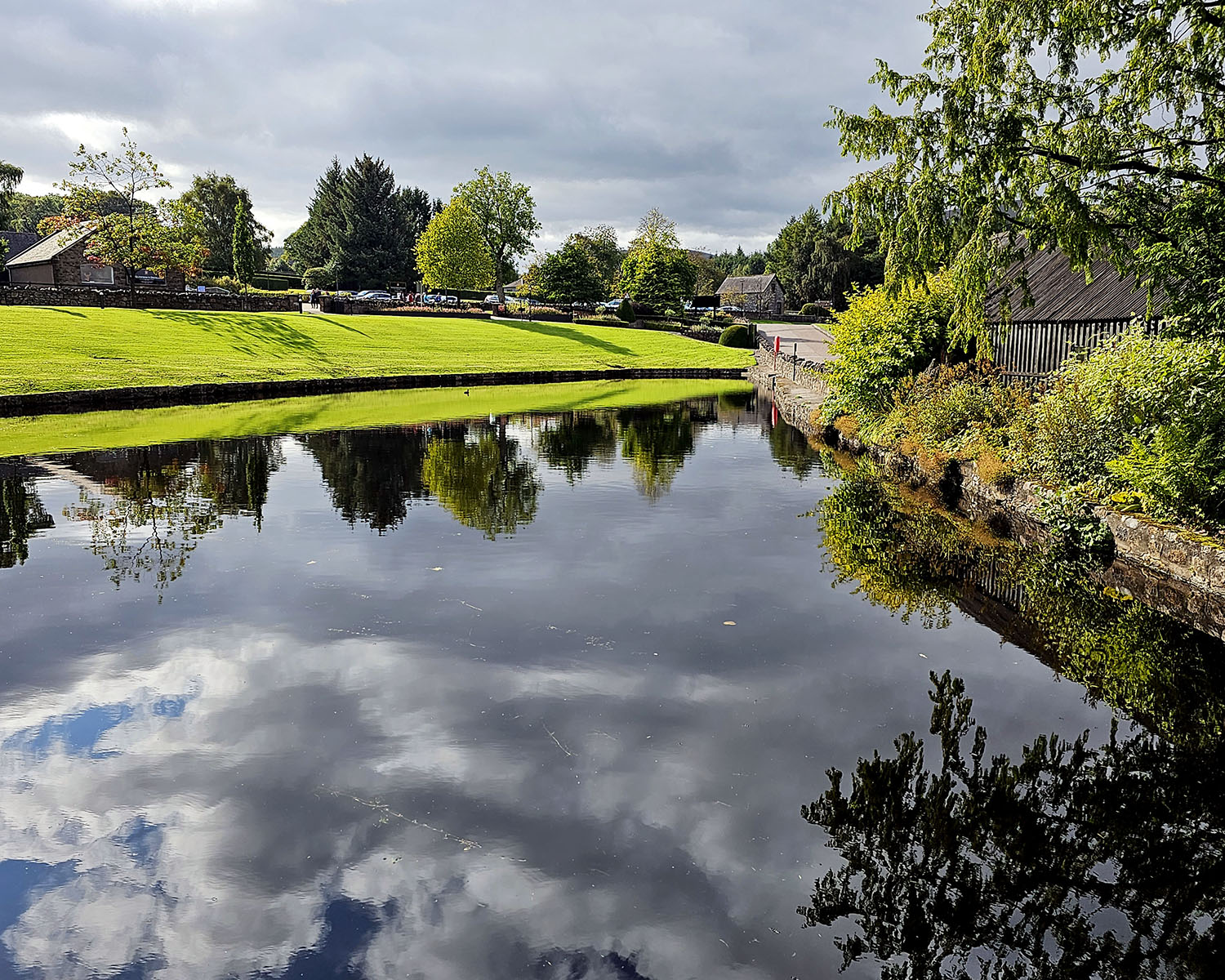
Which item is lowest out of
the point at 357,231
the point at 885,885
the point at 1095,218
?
the point at 885,885

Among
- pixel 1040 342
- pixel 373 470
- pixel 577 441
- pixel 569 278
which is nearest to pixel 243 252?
pixel 569 278

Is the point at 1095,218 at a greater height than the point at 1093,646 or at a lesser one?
greater

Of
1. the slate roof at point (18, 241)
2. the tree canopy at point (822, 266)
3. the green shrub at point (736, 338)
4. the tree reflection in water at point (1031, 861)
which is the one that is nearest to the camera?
the tree reflection in water at point (1031, 861)

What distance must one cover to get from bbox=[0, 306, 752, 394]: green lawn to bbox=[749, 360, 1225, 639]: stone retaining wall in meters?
29.7

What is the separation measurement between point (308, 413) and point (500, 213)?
57219 mm

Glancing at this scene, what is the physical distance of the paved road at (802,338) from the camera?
61531 mm

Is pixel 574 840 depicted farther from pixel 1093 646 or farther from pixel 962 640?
pixel 1093 646

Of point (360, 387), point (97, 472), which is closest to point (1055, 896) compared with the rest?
point (97, 472)

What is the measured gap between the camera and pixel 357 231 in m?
93.8

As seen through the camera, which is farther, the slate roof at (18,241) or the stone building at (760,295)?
the stone building at (760,295)

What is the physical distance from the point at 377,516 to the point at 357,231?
8796 centimetres

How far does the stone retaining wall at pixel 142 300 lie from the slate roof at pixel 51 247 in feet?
13.2

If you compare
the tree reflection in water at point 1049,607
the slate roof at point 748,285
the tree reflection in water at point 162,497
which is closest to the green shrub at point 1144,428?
the tree reflection in water at point 1049,607

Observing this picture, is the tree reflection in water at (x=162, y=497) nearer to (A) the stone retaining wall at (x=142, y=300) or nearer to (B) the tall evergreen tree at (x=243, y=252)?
(A) the stone retaining wall at (x=142, y=300)
